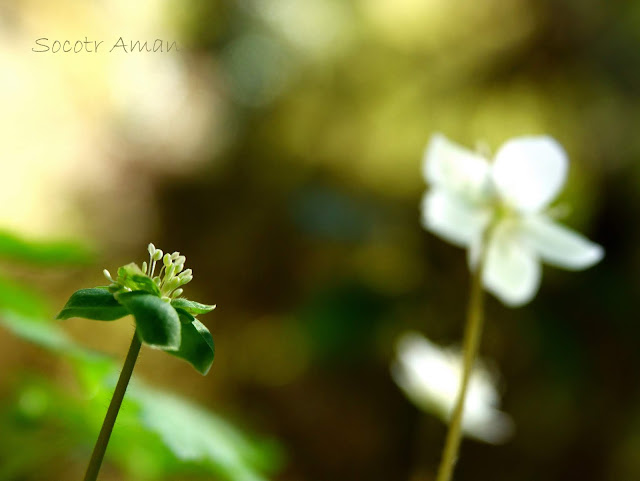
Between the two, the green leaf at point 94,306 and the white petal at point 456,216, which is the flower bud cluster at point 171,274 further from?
the white petal at point 456,216

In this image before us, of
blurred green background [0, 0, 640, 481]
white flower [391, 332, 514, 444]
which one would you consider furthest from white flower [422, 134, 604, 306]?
blurred green background [0, 0, 640, 481]

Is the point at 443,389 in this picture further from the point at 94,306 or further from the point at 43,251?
the point at 94,306

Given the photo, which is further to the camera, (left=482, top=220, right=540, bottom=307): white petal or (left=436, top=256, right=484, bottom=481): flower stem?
(left=482, top=220, right=540, bottom=307): white petal

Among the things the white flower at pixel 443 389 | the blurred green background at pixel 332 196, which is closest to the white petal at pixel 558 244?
the white flower at pixel 443 389

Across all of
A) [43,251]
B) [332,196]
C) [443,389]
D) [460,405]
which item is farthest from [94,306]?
[332,196]

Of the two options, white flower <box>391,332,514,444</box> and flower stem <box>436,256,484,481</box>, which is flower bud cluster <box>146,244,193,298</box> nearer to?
flower stem <box>436,256,484,481</box>

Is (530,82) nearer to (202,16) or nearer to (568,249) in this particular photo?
(202,16)

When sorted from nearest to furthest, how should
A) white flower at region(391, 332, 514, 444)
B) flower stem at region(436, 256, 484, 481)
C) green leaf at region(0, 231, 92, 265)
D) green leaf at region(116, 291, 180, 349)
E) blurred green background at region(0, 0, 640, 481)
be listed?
green leaf at region(116, 291, 180, 349) < flower stem at region(436, 256, 484, 481) < green leaf at region(0, 231, 92, 265) < white flower at region(391, 332, 514, 444) < blurred green background at region(0, 0, 640, 481)
